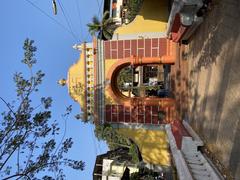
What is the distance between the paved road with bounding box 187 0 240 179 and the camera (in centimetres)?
579

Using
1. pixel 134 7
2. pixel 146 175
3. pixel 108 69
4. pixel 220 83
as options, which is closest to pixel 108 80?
pixel 108 69

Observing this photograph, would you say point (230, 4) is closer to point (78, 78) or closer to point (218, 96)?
point (218, 96)

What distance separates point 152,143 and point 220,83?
8079mm

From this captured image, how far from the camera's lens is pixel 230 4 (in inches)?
252

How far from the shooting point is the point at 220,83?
6.83 metres

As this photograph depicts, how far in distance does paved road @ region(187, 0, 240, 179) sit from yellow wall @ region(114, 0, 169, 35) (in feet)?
15.2

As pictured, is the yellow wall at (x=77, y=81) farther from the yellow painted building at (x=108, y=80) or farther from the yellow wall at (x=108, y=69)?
the yellow wall at (x=108, y=69)

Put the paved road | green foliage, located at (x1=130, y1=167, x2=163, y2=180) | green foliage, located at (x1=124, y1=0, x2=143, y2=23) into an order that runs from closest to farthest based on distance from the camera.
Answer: the paved road
green foliage, located at (x1=124, y1=0, x2=143, y2=23)
green foliage, located at (x1=130, y1=167, x2=163, y2=180)

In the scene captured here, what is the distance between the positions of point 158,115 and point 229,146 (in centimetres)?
799

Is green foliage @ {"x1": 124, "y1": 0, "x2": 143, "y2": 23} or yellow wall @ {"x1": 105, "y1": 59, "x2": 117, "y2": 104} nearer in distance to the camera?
green foliage @ {"x1": 124, "y1": 0, "x2": 143, "y2": 23}

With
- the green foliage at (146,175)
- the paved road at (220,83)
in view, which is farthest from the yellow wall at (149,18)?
the green foliage at (146,175)

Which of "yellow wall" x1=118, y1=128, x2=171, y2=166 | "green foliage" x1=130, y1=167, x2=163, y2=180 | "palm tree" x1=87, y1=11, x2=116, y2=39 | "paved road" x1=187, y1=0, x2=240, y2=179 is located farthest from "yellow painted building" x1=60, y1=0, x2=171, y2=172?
"palm tree" x1=87, y1=11, x2=116, y2=39

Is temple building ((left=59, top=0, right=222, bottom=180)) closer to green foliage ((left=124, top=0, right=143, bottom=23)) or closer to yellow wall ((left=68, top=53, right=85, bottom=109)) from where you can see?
yellow wall ((left=68, top=53, right=85, bottom=109))

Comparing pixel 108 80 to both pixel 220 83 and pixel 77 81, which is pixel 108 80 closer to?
pixel 77 81
